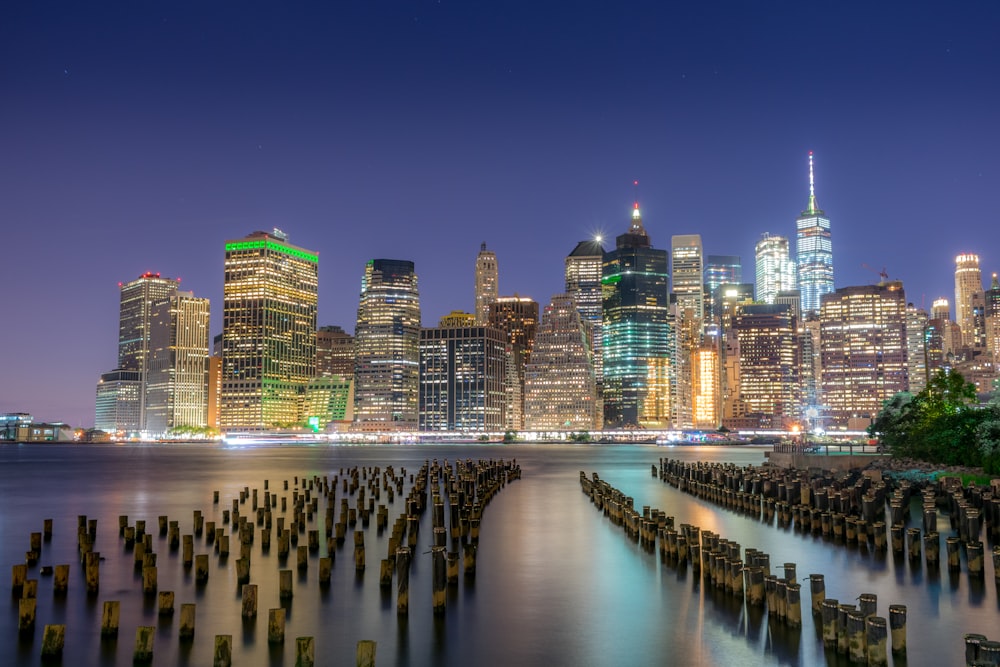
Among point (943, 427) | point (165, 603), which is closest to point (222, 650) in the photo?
point (165, 603)

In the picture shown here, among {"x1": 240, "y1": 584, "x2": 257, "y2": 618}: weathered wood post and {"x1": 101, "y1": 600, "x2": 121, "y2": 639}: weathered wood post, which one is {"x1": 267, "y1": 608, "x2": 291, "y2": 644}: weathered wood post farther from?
{"x1": 101, "y1": 600, "x2": 121, "y2": 639}: weathered wood post

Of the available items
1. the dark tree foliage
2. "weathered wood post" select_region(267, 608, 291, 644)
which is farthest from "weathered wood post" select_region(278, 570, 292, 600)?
the dark tree foliage

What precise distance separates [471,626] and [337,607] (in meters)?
4.94

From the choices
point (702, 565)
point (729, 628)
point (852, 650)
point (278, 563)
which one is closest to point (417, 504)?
point (278, 563)

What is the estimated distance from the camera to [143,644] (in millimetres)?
22609

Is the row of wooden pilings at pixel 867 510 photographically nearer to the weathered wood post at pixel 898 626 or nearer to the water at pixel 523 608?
the water at pixel 523 608

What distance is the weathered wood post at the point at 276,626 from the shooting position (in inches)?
955

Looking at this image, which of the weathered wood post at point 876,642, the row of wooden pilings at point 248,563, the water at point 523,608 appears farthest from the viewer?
the water at point 523,608

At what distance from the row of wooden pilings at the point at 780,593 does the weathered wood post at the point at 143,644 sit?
17.2m

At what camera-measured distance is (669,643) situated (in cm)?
2517

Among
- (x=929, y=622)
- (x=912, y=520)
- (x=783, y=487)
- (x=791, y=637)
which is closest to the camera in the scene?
(x=791, y=637)

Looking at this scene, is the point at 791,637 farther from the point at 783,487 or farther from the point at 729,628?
the point at 783,487

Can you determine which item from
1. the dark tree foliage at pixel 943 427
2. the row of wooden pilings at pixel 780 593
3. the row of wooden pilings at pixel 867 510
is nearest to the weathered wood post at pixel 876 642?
the row of wooden pilings at pixel 780 593

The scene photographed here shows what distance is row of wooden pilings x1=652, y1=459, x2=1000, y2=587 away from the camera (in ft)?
115
